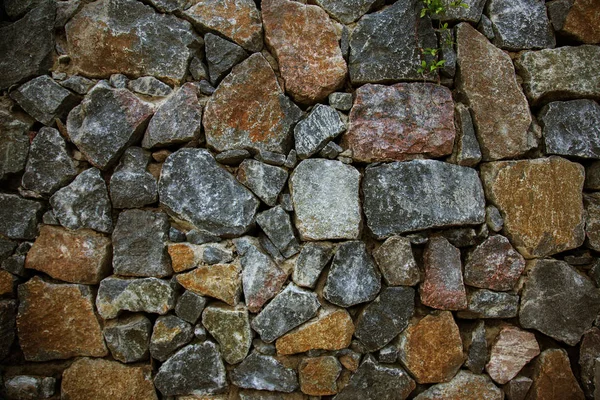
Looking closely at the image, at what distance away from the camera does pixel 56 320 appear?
184 centimetres

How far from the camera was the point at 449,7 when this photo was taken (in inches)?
75.9

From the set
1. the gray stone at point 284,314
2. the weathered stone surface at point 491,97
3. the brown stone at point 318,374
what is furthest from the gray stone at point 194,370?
the weathered stone surface at point 491,97

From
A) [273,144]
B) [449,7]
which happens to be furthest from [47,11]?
[449,7]

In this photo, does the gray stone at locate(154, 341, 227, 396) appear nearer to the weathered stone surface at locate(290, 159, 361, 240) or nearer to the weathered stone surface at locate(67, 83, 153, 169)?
the weathered stone surface at locate(290, 159, 361, 240)

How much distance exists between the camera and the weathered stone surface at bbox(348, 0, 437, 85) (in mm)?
1886

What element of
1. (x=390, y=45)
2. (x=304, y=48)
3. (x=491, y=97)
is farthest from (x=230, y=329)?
(x=491, y=97)

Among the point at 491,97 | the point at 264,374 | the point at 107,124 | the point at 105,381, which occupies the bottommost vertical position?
the point at 105,381

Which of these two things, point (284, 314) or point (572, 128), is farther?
point (572, 128)

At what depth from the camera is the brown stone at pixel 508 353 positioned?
1.89 meters

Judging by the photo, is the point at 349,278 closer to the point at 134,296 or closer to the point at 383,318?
the point at 383,318

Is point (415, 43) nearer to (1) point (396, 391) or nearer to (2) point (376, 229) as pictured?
(2) point (376, 229)

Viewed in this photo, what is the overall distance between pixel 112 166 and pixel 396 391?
1632mm

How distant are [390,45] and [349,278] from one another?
1.07 metres

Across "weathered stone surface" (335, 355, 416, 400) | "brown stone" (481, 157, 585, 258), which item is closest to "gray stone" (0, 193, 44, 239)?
"weathered stone surface" (335, 355, 416, 400)
